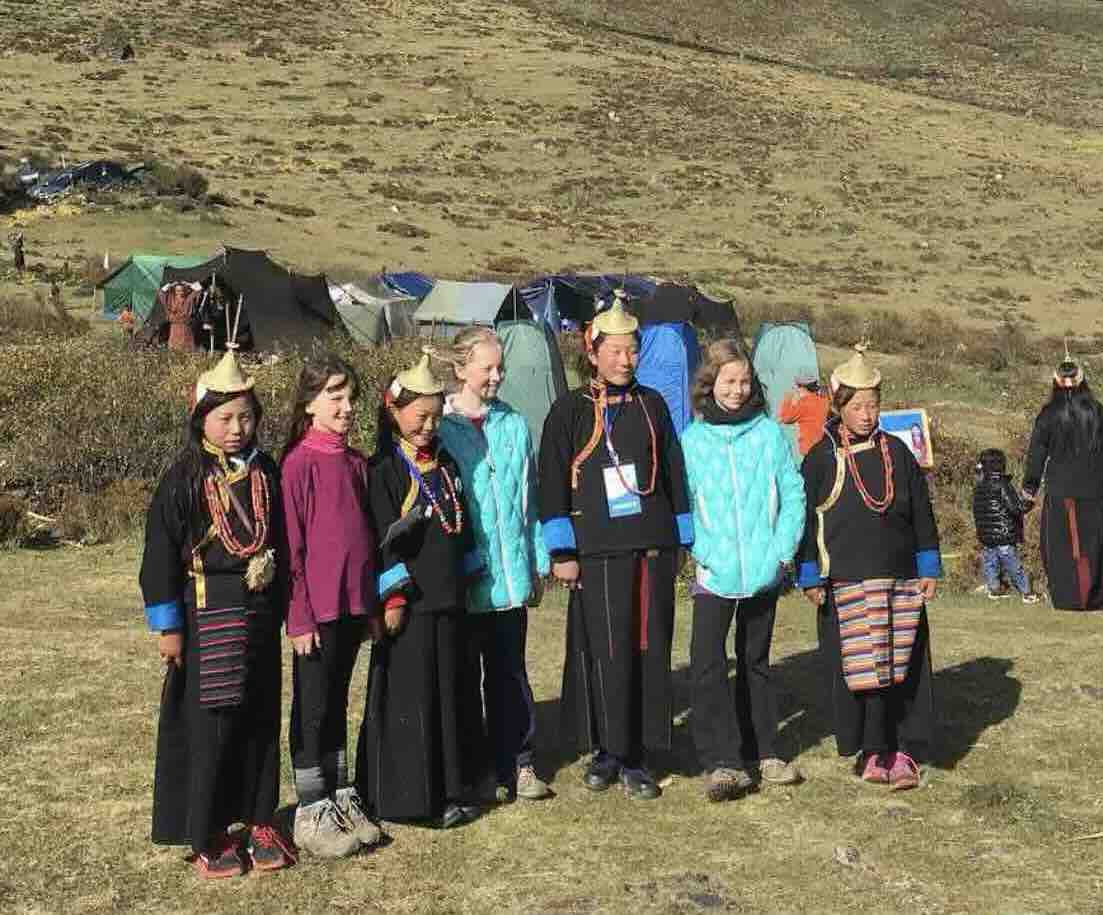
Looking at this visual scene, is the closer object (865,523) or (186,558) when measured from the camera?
(186,558)

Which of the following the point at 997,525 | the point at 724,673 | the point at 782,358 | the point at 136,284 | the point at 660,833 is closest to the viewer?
the point at 660,833

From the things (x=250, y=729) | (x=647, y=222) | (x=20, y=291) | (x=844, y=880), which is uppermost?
(x=647, y=222)

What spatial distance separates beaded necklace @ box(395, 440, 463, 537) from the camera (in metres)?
5.02

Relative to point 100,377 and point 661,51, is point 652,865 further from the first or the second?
point 661,51

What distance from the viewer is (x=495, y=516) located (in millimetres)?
5266

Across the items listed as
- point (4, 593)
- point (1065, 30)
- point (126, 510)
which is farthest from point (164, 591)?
point (1065, 30)

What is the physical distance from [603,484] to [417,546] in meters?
0.75

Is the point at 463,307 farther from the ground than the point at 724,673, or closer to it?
farther from the ground

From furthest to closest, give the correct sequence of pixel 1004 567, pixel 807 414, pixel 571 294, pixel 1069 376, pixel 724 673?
pixel 571 294 < pixel 807 414 < pixel 1004 567 < pixel 1069 376 < pixel 724 673

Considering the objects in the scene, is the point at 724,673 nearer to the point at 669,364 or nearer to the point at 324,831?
the point at 324,831

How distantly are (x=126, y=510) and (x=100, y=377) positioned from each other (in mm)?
2626

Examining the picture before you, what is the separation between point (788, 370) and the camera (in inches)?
670

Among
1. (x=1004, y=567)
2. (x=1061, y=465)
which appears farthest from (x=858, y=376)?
(x=1004, y=567)

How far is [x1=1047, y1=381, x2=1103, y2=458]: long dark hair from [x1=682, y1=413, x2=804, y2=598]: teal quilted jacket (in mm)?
4214
